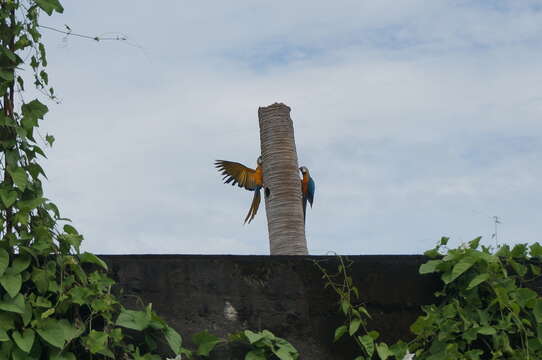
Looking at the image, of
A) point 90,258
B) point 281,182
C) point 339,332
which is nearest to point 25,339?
point 90,258

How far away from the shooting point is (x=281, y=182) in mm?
7086

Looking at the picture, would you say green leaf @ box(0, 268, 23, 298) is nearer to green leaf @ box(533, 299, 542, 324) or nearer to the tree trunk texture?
green leaf @ box(533, 299, 542, 324)

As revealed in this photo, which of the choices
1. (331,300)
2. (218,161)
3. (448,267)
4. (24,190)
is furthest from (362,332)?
(218,161)

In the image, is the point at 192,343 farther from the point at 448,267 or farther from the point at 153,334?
the point at 448,267

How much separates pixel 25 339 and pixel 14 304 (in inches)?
5.6

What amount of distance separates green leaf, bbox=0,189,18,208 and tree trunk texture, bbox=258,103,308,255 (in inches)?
132

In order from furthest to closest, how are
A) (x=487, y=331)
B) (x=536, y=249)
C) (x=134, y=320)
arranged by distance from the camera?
(x=536, y=249) < (x=487, y=331) < (x=134, y=320)

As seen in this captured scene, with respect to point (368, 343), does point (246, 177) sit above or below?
above

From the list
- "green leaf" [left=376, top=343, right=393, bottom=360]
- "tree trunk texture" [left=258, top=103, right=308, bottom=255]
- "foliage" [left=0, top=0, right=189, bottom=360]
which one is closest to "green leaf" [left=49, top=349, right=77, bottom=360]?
"foliage" [left=0, top=0, right=189, bottom=360]

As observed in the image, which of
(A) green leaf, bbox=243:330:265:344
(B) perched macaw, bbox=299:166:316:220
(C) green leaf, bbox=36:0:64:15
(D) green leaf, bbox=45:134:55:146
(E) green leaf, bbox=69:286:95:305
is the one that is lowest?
(A) green leaf, bbox=243:330:265:344

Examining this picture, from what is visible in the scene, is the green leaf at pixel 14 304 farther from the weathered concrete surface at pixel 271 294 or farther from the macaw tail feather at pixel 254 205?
the macaw tail feather at pixel 254 205

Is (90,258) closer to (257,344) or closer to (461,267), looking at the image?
(257,344)

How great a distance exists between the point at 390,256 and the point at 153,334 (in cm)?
115

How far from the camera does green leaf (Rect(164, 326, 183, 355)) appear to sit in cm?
379
